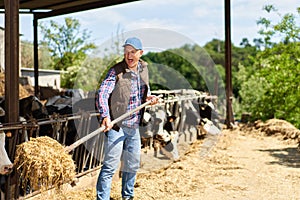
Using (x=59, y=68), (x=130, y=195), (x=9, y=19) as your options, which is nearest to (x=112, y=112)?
(x=130, y=195)

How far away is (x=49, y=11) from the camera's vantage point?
864 cm

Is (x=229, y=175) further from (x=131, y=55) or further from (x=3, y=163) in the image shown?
(x=3, y=163)

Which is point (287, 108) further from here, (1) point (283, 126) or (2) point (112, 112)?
(2) point (112, 112)

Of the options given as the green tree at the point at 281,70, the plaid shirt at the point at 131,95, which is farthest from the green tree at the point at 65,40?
the plaid shirt at the point at 131,95

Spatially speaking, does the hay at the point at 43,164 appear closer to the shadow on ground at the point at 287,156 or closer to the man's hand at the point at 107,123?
the man's hand at the point at 107,123

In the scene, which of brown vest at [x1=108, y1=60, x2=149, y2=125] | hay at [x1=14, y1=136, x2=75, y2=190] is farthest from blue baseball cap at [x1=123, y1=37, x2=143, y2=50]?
hay at [x1=14, y1=136, x2=75, y2=190]

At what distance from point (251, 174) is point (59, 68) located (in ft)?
77.3

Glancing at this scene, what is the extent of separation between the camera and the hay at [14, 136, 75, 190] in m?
2.96

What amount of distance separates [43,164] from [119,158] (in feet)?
2.68

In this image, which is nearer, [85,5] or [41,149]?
[41,149]

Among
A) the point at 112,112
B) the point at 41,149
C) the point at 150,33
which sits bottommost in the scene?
the point at 41,149

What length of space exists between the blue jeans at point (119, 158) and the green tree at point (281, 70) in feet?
23.5

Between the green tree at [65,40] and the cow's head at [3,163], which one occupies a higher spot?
the green tree at [65,40]

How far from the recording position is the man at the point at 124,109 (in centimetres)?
354
